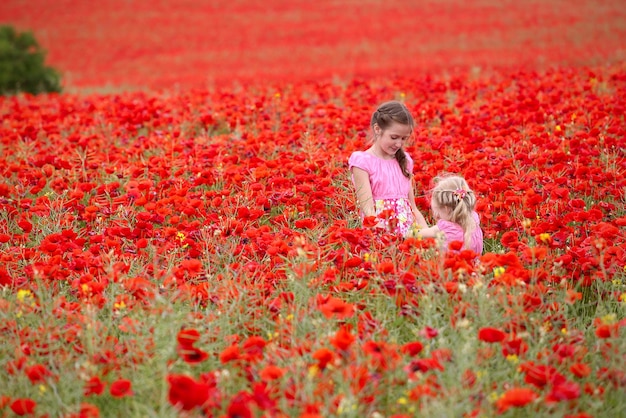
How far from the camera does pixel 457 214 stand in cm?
387

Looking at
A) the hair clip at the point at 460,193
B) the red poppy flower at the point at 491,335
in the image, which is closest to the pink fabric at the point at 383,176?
the hair clip at the point at 460,193

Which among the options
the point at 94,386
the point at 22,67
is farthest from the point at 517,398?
the point at 22,67

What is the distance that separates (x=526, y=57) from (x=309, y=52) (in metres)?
5.43

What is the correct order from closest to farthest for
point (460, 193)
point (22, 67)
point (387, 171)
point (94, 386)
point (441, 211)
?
1. point (94, 386)
2. point (460, 193)
3. point (441, 211)
4. point (387, 171)
5. point (22, 67)

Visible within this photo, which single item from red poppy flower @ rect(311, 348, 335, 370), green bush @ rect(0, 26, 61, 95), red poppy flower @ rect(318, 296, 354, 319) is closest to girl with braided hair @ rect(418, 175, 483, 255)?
red poppy flower @ rect(318, 296, 354, 319)

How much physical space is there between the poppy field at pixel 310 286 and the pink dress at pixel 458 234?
11cm

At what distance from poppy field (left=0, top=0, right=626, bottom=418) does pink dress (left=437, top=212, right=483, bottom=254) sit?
4.4 inches

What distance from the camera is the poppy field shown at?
2516mm

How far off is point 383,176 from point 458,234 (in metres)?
0.80

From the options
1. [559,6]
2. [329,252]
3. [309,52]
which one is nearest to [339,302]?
[329,252]

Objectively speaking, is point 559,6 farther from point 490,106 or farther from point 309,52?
point 490,106

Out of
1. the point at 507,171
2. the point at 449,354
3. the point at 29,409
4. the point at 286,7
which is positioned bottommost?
the point at 29,409

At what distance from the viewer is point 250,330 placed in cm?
311

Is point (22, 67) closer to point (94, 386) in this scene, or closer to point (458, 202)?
point (458, 202)
